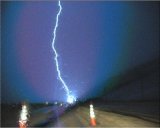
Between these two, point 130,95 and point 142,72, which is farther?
point 142,72

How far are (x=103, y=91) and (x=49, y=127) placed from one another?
115 meters

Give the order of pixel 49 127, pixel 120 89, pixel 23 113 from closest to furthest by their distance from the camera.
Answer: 1. pixel 23 113
2. pixel 49 127
3. pixel 120 89

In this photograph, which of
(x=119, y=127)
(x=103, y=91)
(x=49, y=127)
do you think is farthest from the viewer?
(x=103, y=91)

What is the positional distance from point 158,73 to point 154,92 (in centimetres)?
794

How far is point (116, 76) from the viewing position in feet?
453

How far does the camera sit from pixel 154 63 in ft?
336

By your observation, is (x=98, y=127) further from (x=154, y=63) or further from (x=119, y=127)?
(x=154, y=63)

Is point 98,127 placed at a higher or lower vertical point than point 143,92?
lower

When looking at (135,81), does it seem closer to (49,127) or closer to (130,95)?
(130,95)

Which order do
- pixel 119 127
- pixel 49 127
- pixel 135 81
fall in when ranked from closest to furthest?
pixel 119 127 < pixel 49 127 < pixel 135 81

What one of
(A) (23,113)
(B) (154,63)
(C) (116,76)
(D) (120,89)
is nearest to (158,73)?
(B) (154,63)

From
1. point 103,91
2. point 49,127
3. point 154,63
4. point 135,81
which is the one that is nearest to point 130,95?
point 135,81

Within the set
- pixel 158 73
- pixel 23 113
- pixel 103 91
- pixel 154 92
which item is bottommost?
pixel 23 113

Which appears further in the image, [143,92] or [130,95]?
[130,95]
